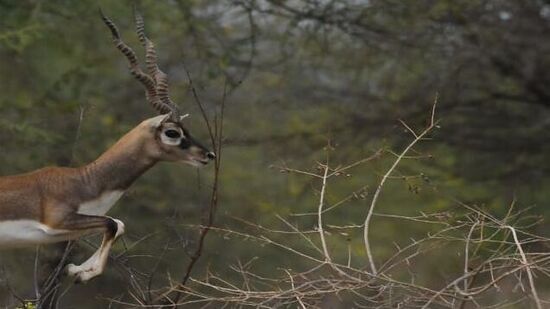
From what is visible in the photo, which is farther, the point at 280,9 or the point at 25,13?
the point at 280,9

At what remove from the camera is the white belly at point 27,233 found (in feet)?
19.1

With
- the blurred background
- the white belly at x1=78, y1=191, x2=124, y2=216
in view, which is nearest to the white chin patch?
the white belly at x1=78, y1=191, x2=124, y2=216

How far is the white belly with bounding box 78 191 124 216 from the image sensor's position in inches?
235

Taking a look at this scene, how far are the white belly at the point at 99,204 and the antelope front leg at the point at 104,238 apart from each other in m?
0.13

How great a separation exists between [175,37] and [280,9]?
1478 mm

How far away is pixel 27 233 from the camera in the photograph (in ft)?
19.1

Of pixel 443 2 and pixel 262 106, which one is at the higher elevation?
pixel 443 2

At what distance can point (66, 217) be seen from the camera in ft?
19.1

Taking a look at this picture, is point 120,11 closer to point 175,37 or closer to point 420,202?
point 175,37

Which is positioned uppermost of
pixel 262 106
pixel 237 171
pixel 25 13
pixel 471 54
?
pixel 25 13

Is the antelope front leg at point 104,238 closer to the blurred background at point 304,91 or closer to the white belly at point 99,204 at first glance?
the white belly at point 99,204

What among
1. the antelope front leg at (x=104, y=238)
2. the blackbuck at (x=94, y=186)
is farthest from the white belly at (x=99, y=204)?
the antelope front leg at (x=104, y=238)

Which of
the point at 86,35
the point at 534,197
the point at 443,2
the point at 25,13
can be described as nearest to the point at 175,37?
the point at 86,35

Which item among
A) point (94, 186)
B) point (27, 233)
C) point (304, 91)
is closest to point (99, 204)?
point (94, 186)
